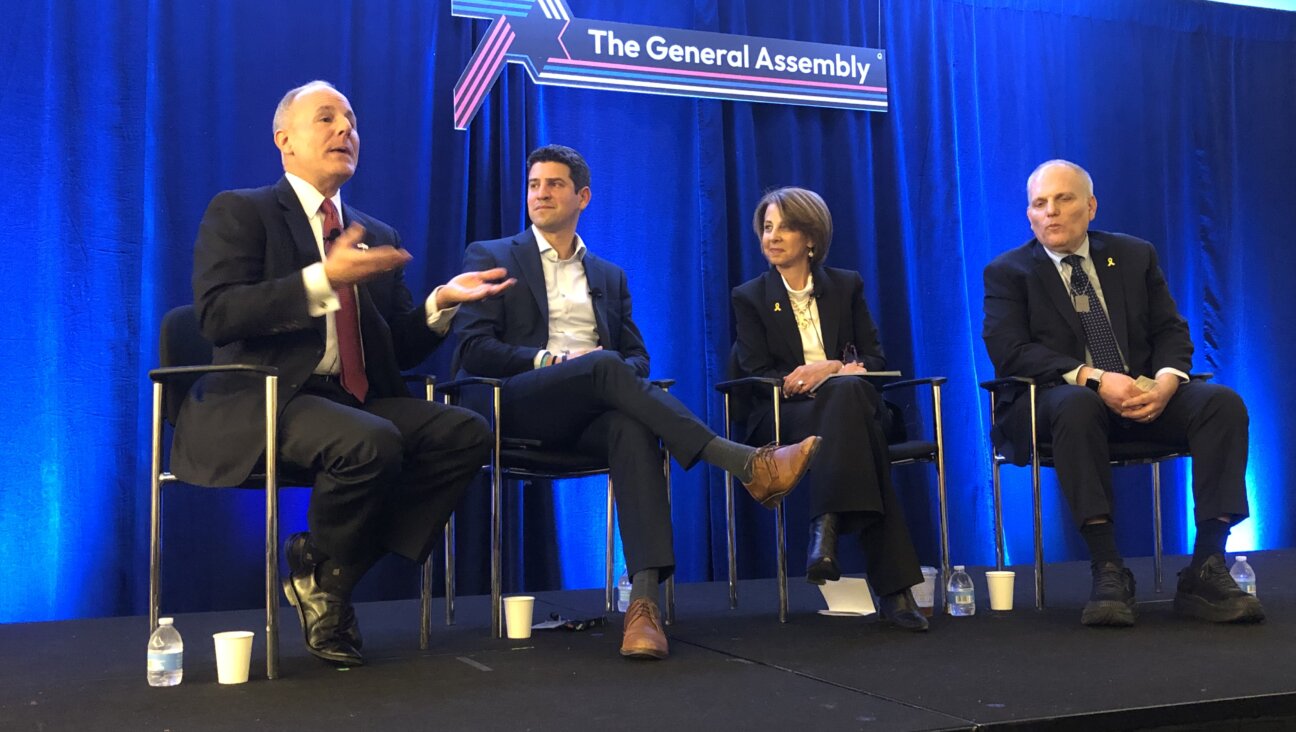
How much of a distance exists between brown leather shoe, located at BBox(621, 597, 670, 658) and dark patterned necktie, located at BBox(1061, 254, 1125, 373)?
1.62 meters

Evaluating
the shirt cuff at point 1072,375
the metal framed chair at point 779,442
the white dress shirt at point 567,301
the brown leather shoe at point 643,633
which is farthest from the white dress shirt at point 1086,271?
the brown leather shoe at point 643,633

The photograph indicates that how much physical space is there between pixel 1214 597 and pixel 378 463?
77.9 inches

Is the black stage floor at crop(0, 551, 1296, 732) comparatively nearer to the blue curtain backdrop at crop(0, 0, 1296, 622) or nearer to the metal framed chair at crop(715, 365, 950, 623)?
the metal framed chair at crop(715, 365, 950, 623)

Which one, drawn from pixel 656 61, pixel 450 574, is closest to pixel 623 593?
pixel 450 574

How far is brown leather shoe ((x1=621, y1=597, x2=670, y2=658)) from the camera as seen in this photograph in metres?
2.38

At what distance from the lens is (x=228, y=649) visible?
7.25ft

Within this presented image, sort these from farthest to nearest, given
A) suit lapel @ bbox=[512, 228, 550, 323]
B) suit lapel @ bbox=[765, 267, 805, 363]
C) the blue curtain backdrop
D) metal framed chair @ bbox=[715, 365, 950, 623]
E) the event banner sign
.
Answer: the event banner sign < the blue curtain backdrop < suit lapel @ bbox=[765, 267, 805, 363] < suit lapel @ bbox=[512, 228, 550, 323] < metal framed chair @ bbox=[715, 365, 950, 623]

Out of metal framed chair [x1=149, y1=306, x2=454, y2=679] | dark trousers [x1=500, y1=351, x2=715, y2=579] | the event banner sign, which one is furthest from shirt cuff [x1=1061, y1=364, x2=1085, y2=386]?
the event banner sign

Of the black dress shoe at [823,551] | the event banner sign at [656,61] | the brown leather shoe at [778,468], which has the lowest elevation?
the black dress shoe at [823,551]

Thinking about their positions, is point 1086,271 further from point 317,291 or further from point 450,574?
point 317,291

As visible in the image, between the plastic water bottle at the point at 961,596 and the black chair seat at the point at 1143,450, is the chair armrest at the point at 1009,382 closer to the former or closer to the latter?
the black chair seat at the point at 1143,450

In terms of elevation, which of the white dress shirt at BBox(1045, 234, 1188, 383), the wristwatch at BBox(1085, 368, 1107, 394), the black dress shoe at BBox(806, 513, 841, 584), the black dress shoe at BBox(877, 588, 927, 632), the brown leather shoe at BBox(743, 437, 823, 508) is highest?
Answer: the white dress shirt at BBox(1045, 234, 1188, 383)

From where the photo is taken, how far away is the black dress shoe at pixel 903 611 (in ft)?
9.07

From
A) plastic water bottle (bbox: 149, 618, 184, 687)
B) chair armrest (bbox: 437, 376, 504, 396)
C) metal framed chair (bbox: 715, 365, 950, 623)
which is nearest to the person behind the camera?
plastic water bottle (bbox: 149, 618, 184, 687)
